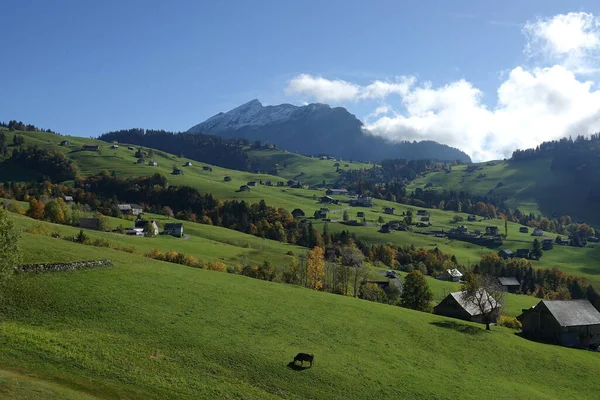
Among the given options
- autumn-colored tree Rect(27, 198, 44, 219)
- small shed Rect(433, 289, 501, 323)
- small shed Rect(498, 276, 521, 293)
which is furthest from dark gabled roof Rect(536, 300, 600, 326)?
autumn-colored tree Rect(27, 198, 44, 219)

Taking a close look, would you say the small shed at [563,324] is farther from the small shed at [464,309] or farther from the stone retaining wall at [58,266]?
the stone retaining wall at [58,266]

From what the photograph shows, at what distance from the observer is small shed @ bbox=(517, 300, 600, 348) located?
262ft

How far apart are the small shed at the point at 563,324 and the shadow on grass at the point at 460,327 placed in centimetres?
1856

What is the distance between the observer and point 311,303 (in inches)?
2530

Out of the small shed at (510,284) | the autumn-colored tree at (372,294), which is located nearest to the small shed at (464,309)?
the autumn-colored tree at (372,294)

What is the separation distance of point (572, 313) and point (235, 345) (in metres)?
66.4

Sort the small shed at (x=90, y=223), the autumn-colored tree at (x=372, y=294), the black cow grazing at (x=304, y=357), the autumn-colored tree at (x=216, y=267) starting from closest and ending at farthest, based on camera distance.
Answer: the black cow grazing at (x=304, y=357), the autumn-colored tree at (x=372, y=294), the autumn-colored tree at (x=216, y=267), the small shed at (x=90, y=223)

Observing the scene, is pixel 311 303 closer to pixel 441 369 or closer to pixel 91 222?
pixel 441 369

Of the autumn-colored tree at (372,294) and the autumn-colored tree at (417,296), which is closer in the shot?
the autumn-colored tree at (417,296)

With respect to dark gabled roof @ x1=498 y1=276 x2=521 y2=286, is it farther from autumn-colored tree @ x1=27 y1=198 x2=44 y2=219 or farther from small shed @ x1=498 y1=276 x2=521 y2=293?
autumn-colored tree @ x1=27 y1=198 x2=44 y2=219

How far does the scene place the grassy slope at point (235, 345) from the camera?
3594 centimetres

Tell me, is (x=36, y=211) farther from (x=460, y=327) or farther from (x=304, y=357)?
(x=304, y=357)

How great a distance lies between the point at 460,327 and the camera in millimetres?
68312

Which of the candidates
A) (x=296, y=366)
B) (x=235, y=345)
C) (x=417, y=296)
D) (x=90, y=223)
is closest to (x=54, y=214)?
(x=90, y=223)
